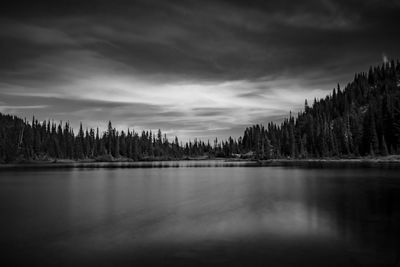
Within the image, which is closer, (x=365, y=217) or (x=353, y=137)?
(x=365, y=217)

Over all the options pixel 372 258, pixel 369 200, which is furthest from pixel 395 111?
pixel 372 258

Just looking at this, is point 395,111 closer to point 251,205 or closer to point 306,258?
point 251,205

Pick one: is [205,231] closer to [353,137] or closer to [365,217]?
[365,217]

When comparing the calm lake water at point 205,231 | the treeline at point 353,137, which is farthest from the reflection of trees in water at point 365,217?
the treeline at point 353,137

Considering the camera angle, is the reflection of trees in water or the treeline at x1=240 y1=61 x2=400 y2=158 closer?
the reflection of trees in water

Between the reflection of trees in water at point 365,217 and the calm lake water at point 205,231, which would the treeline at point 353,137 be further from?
the calm lake water at point 205,231

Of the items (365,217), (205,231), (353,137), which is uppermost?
(353,137)

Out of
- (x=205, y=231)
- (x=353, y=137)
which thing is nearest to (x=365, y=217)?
(x=205, y=231)

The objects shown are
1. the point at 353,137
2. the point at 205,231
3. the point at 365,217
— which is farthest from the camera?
the point at 353,137

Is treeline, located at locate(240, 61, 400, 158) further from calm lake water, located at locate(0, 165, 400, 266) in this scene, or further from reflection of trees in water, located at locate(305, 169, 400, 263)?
calm lake water, located at locate(0, 165, 400, 266)

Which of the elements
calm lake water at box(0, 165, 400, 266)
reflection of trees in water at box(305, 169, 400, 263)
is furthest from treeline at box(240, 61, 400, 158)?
calm lake water at box(0, 165, 400, 266)

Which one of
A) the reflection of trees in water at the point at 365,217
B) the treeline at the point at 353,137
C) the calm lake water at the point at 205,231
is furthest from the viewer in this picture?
the treeline at the point at 353,137

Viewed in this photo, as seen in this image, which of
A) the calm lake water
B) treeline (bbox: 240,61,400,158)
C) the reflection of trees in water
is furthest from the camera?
treeline (bbox: 240,61,400,158)

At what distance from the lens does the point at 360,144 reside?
13550 centimetres
